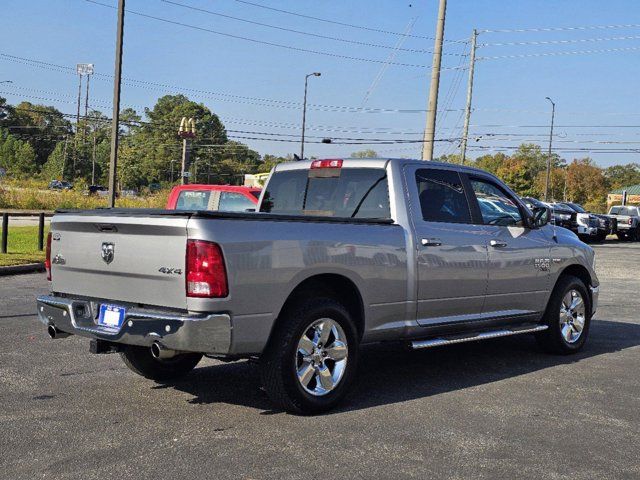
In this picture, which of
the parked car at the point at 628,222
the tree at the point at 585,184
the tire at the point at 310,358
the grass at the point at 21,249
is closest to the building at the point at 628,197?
the tree at the point at 585,184

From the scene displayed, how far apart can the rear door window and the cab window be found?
247mm

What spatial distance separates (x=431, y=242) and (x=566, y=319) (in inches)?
97.9

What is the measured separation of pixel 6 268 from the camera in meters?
13.5

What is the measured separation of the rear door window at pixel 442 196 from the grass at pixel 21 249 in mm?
10104

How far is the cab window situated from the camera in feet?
22.5

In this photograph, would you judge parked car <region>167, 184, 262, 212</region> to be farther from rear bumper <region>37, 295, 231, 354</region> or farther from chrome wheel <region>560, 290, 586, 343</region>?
rear bumper <region>37, 295, 231, 354</region>

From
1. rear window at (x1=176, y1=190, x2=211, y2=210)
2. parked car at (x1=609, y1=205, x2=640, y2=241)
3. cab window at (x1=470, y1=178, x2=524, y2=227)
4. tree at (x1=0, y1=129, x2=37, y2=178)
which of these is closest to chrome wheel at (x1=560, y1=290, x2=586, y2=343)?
cab window at (x1=470, y1=178, x2=524, y2=227)

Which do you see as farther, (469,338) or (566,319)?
(566,319)

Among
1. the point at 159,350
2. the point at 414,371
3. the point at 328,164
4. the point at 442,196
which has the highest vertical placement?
the point at 328,164

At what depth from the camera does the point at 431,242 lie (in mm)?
6047

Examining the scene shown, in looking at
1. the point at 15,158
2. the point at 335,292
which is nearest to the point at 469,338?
the point at 335,292

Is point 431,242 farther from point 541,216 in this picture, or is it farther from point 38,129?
point 38,129

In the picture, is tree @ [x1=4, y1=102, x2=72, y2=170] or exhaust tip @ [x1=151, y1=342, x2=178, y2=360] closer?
exhaust tip @ [x1=151, y1=342, x2=178, y2=360]

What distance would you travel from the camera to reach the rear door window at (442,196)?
6.27 metres
